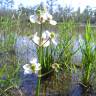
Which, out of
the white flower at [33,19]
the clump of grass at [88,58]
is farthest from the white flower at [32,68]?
the clump of grass at [88,58]

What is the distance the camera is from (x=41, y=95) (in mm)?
2920

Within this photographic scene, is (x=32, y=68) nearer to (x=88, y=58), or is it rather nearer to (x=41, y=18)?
(x=41, y=18)

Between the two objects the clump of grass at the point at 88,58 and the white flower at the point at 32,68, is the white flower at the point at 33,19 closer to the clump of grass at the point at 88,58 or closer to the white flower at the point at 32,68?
the white flower at the point at 32,68

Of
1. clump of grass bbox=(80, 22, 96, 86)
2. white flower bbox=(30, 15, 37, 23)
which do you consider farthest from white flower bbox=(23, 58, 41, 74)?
clump of grass bbox=(80, 22, 96, 86)

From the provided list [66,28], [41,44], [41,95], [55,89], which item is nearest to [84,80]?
[55,89]

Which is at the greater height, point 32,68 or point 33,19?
point 33,19

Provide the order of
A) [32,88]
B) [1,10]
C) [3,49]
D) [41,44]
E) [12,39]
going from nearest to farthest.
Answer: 1. [41,44]
2. [32,88]
3. [3,49]
4. [12,39]
5. [1,10]

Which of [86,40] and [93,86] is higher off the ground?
[86,40]

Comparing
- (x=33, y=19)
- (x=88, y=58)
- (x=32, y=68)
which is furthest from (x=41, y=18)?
(x=88, y=58)

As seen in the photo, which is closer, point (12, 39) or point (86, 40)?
point (86, 40)

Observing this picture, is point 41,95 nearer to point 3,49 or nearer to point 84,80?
point 84,80

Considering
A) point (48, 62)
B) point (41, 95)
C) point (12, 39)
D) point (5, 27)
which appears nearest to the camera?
point (41, 95)

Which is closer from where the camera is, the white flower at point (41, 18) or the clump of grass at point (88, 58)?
the white flower at point (41, 18)

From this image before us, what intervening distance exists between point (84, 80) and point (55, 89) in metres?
0.38
